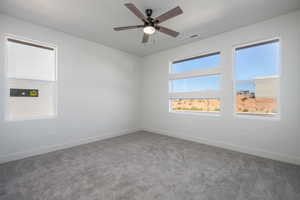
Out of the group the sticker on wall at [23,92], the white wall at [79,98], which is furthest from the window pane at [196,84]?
the sticker on wall at [23,92]

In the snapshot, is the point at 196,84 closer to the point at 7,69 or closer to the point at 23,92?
the point at 23,92

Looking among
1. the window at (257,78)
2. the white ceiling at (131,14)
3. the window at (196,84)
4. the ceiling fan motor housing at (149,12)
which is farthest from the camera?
the window at (196,84)

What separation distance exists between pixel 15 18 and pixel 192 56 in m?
4.17

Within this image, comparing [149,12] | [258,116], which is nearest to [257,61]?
[258,116]

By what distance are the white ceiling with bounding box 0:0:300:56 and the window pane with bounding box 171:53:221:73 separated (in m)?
0.61

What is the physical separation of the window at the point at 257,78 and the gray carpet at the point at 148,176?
3.65ft

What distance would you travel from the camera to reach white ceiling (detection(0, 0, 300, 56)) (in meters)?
2.25

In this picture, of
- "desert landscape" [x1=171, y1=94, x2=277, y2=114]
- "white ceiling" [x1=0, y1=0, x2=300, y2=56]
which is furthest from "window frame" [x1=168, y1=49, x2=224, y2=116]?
"white ceiling" [x1=0, y1=0, x2=300, y2=56]

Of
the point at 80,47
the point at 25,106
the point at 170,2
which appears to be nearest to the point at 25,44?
the point at 80,47

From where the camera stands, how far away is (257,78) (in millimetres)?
2895

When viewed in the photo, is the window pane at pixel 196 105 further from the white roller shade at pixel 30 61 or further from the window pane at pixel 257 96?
the white roller shade at pixel 30 61

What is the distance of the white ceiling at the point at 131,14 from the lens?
225 centimetres

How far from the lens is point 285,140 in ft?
8.26

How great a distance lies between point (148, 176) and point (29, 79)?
3186 millimetres
